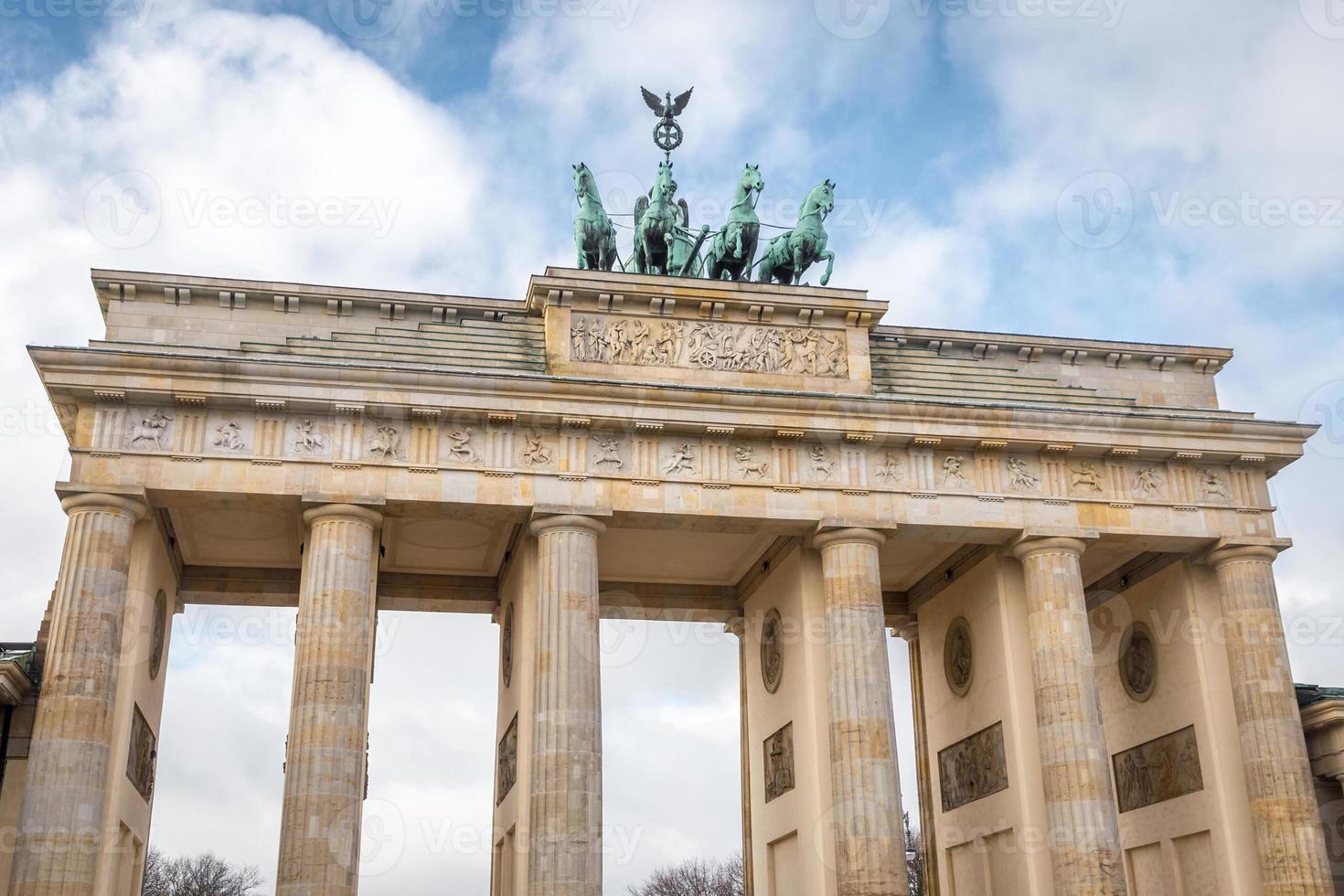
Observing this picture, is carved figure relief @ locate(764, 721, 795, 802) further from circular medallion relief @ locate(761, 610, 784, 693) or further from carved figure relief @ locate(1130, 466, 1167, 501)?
carved figure relief @ locate(1130, 466, 1167, 501)

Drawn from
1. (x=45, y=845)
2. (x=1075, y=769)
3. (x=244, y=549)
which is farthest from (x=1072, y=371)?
(x=45, y=845)

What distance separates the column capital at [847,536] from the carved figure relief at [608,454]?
14.4ft

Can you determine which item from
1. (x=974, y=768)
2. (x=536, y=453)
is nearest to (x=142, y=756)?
(x=536, y=453)

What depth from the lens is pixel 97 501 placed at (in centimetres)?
2403

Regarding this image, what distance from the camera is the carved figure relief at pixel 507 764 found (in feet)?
88.9

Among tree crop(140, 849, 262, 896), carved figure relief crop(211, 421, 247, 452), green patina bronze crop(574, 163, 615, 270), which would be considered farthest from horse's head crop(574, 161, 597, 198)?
tree crop(140, 849, 262, 896)

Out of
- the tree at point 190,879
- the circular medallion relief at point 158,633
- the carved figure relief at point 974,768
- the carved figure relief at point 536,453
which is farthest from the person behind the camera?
the tree at point 190,879

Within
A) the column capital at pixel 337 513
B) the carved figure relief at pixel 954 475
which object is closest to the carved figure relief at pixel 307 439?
the column capital at pixel 337 513

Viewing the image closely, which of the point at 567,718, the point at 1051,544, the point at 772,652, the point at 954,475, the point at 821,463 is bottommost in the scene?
the point at 567,718

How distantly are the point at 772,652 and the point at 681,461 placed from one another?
6491 millimetres

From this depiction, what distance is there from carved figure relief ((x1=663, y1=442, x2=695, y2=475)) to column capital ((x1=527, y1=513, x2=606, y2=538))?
1.94 meters

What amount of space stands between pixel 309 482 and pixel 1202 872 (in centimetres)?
2041

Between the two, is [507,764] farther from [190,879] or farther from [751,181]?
[190,879]

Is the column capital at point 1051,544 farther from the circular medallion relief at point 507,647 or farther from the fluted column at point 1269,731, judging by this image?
the circular medallion relief at point 507,647
